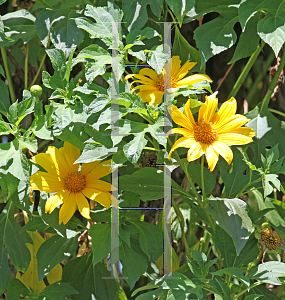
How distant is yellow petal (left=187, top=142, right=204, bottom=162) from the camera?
79 cm

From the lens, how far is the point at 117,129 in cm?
83

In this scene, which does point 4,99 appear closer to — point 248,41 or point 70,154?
point 70,154

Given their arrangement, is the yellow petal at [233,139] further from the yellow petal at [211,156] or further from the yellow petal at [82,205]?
the yellow petal at [82,205]

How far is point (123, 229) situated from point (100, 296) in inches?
8.9

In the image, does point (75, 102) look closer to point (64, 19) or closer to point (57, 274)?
point (64, 19)

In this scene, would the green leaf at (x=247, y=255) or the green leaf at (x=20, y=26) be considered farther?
the green leaf at (x=20, y=26)

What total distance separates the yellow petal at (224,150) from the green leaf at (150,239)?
28 cm

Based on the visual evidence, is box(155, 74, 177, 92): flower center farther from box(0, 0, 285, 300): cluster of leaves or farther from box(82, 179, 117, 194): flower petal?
box(82, 179, 117, 194): flower petal

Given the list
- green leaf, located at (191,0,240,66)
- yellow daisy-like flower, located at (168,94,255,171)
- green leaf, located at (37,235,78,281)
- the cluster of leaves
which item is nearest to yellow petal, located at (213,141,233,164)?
yellow daisy-like flower, located at (168,94,255,171)

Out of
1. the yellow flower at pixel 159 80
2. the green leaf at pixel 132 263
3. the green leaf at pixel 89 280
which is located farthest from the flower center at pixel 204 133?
the green leaf at pixel 89 280

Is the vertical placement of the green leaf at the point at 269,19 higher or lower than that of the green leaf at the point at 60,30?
higher

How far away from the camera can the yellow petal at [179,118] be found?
833 millimetres

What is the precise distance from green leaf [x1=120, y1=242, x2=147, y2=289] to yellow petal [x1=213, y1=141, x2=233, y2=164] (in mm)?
330

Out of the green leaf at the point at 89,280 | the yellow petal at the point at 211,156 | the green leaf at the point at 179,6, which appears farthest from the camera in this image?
the green leaf at the point at 89,280
